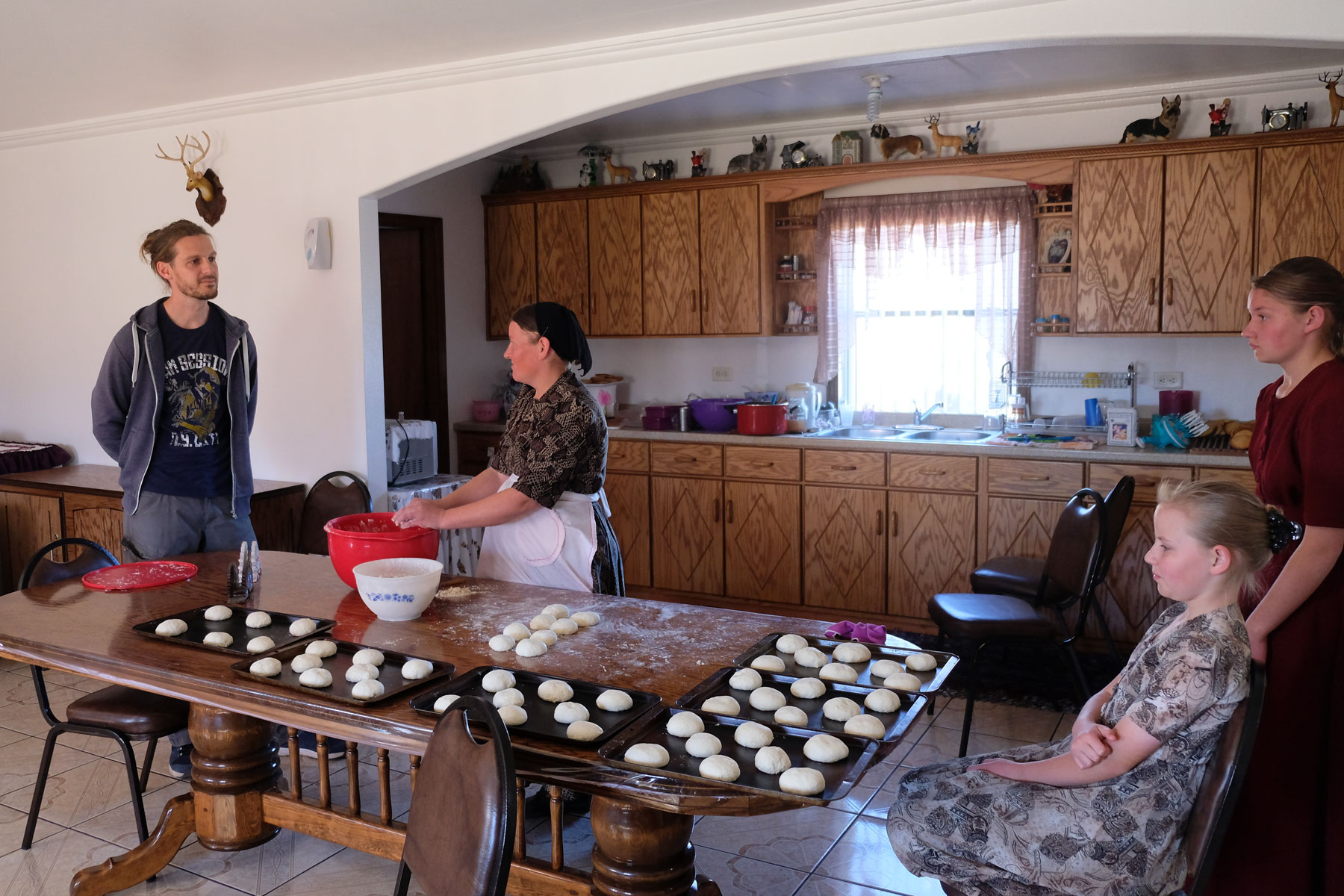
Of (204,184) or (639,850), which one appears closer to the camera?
(639,850)

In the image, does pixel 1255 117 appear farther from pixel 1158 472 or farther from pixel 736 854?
pixel 736 854

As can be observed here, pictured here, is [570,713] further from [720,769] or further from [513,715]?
[720,769]

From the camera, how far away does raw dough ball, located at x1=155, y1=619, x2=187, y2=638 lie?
236cm

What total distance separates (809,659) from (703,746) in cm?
46

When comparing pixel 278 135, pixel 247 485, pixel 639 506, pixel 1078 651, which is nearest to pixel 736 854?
pixel 247 485

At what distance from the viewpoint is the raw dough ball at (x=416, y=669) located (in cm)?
205

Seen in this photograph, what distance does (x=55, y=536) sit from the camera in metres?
4.82

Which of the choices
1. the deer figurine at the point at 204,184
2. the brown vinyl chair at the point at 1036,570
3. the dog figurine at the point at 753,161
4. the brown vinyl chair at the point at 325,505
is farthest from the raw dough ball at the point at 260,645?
the dog figurine at the point at 753,161

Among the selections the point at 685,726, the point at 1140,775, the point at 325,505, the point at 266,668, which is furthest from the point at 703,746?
the point at 325,505

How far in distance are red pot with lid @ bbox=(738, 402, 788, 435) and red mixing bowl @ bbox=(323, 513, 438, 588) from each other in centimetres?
273

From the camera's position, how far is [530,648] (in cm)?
219

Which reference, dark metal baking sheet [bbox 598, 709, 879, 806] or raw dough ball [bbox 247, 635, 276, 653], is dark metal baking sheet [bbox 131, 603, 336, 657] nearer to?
raw dough ball [bbox 247, 635, 276, 653]

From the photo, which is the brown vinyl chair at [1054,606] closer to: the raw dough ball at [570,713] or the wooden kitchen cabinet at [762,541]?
the wooden kitchen cabinet at [762,541]

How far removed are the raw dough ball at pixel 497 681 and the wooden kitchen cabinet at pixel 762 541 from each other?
3.27 metres
